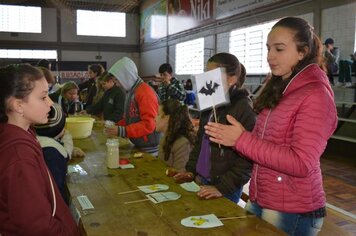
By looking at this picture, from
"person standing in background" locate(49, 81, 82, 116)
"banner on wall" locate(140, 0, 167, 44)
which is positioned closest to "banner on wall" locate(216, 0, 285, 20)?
"banner on wall" locate(140, 0, 167, 44)

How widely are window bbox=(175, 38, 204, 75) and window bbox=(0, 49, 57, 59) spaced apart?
6884mm

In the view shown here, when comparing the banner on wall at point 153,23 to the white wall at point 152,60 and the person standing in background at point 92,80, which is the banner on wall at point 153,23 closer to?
the white wall at point 152,60

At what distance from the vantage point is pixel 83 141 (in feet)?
10.5

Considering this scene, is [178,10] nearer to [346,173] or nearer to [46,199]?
[346,173]

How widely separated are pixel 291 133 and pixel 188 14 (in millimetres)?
12315

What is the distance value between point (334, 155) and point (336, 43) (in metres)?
2.16

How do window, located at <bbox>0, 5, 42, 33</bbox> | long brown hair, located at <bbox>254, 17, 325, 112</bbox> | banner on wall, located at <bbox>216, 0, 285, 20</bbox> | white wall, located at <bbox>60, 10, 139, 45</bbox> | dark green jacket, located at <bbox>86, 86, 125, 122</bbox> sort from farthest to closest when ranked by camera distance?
white wall, located at <bbox>60, 10, 139, 45</bbox>
window, located at <bbox>0, 5, 42, 33</bbox>
banner on wall, located at <bbox>216, 0, 285, 20</bbox>
dark green jacket, located at <bbox>86, 86, 125, 122</bbox>
long brown hair, located at <bbox>254, 17, 325, 112</bbox>

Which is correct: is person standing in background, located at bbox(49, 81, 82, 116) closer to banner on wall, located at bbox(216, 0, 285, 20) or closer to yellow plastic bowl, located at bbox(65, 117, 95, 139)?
yellow plastic bowl, located at bbox(65, 117, 95, 139)

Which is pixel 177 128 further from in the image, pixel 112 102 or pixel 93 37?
pixel 93 37

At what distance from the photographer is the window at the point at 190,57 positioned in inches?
478

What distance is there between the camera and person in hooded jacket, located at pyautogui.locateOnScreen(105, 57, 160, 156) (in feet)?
10.1

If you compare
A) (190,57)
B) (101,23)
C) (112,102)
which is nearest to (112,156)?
(112,102)

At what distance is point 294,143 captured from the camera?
1.37 m

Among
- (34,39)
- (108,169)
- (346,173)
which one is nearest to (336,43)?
(346,173)
